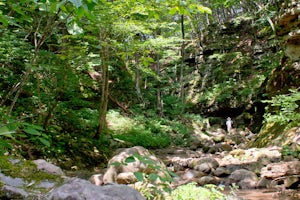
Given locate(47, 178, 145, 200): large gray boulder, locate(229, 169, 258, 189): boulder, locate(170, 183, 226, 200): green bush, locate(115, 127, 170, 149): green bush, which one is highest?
locate(47, 178, 145, 200): large gray boulder

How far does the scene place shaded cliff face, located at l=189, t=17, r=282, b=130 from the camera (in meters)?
17.5

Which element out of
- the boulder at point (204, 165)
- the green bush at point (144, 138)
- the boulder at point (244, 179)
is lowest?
the green bush at point (144, 138)

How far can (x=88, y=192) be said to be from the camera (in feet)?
5.41

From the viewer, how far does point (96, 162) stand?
7.62 metres

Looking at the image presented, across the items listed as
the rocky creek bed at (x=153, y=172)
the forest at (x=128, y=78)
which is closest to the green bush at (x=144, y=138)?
the forest at (x=128, y=78)

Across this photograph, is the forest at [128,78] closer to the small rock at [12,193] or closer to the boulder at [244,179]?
the small rock at [12,193]

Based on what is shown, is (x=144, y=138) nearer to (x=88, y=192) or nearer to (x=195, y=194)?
(x=195, y=194)

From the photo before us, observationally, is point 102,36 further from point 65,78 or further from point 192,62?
point 192,62

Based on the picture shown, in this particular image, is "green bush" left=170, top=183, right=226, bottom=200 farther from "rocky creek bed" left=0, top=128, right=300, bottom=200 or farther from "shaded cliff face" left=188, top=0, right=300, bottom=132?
"shaded cliff face" left=188, top=0, right=300, bottom=132

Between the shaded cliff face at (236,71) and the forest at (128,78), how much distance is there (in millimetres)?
85

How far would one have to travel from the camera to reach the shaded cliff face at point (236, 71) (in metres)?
17.5

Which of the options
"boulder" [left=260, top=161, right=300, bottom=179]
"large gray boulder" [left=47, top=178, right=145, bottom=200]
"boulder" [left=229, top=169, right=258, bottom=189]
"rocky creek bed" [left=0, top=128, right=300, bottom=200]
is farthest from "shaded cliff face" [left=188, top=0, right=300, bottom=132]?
"large gray boulder" [left=47, top=178, right=145, bottom=200]

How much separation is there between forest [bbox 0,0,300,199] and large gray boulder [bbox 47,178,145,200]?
1.21 feet

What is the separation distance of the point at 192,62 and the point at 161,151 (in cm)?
1492
